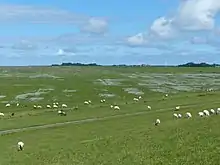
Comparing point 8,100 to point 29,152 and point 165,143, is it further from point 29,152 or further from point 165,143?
point 165,143

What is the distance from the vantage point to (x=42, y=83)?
13350 centimetres

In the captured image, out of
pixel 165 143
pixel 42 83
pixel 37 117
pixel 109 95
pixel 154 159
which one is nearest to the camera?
pixel 154 159

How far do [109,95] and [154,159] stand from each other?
74827 mm

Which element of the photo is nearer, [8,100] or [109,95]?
[8,100]

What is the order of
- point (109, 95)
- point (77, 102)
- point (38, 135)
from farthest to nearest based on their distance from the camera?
point (109, 95), point (77, 102), point (38, 135)

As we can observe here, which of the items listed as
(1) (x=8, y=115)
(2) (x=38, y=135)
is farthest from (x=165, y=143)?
(1) (x=8, y=115)

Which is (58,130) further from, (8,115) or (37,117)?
(8,115)

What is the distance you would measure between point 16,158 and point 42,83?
97631mm

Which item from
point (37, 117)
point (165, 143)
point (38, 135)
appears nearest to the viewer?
point (165, 143)

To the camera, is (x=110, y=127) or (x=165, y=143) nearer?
(x=165, y=143)

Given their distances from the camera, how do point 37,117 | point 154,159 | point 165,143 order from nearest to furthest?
point 154,159 → point 165,143 → point 37,117

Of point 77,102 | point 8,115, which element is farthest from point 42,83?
point 8,115

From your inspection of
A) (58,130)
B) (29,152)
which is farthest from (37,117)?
(29,152)

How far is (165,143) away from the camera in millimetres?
36562
